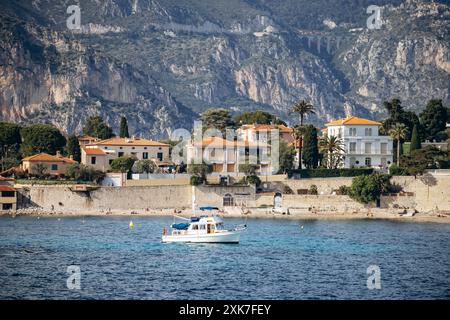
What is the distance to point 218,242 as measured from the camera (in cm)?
8881

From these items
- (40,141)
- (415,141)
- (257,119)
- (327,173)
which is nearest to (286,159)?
(327,173)

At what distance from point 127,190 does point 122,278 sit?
51562mm

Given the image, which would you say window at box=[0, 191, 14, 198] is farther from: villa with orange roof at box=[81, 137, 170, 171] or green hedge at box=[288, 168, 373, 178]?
green hedge at box=[288, 168, 373, 178]

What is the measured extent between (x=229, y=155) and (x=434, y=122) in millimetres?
31601

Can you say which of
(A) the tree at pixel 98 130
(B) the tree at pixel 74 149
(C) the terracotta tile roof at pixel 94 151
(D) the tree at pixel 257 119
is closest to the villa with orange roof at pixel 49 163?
(C) the terracotta tile roof at pixel 94 151

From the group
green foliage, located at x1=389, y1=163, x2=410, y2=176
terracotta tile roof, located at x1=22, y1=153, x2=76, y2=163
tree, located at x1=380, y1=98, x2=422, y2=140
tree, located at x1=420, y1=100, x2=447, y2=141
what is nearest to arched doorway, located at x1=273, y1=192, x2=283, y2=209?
green foliage, located at x1=389, y1=163, x2=410, y2=176

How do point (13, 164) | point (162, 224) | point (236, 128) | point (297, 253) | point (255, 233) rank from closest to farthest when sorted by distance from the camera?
point (297, 253) → point (255, 233) → point (162, 224) → point (13, 164) → point (236, 128)

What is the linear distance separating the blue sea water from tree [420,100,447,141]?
129ft

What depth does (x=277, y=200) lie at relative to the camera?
120 metres

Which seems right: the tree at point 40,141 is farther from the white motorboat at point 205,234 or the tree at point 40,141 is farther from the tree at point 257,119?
the white motorboat at point 205,234

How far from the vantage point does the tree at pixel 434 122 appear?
144 meters
